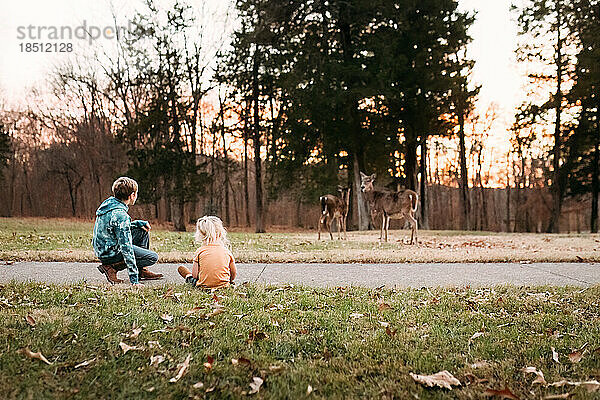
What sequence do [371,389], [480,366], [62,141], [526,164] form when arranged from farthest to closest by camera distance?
[526,164], [62,141], [480,366], [371,389]

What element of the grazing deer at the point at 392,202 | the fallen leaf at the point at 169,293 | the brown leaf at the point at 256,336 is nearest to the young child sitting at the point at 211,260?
the fallen leaf at the point at 169,293

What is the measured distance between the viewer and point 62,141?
96.6 feet

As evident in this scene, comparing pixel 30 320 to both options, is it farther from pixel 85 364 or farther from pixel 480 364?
pixel 480 364

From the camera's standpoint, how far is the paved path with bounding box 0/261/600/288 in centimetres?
628

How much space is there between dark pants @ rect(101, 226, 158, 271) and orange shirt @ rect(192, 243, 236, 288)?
0.95 m

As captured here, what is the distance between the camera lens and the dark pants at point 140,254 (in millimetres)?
5949

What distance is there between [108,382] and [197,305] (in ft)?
5.48

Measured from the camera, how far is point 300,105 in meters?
23.3

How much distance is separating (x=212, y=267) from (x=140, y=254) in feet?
Result: 4.07

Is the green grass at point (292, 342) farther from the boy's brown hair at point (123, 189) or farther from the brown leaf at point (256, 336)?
the boy's brown hair at point (123, 189)

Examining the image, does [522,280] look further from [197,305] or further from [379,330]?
[197,305]

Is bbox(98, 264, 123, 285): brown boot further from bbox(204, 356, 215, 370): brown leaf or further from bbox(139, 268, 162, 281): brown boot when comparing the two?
bbox(204, 356, 215, 370): brown leaf

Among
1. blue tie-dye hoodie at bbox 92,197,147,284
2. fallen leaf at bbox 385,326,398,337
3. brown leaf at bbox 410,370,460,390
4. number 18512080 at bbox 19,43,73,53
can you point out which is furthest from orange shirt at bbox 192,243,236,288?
number 18512080 at bbox 19,43,73,53

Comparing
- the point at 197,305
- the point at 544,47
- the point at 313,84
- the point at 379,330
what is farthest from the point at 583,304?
the point at 544,47
